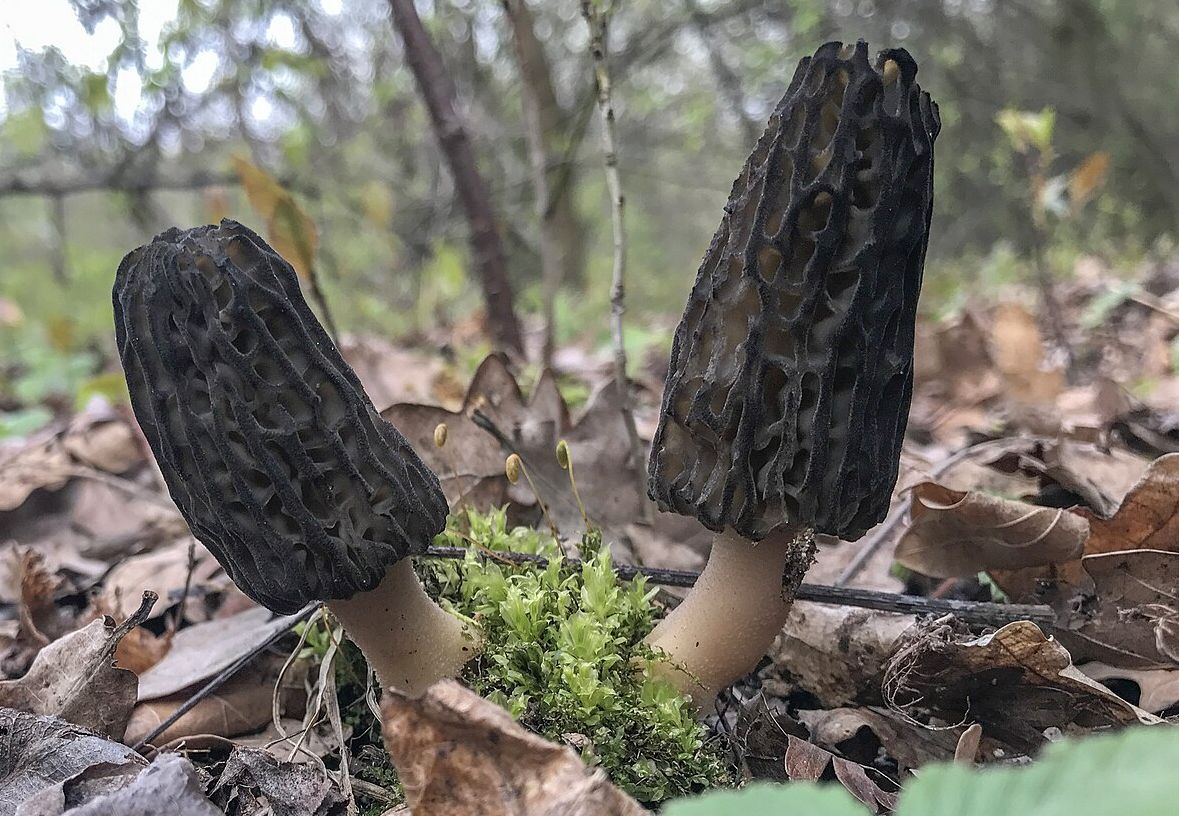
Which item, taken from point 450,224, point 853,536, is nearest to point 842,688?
point 853,536

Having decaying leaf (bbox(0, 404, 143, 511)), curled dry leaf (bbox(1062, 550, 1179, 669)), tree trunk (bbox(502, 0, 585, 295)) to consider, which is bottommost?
decaying leaf (bbox(0, 404, 143, 511))

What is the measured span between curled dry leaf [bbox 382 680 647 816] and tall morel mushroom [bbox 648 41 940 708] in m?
0.69

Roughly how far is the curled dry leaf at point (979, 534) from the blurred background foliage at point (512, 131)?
2.05 meters

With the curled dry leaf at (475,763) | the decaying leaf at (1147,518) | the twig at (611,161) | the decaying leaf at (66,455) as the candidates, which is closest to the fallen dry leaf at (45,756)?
the curled dry leaf at (475,763)

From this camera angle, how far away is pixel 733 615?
6.59 feet

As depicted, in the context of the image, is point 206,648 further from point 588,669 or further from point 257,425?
point 588,669

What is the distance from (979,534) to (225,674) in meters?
1.95

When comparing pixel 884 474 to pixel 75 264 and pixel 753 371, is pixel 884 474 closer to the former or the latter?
pixel 753 371

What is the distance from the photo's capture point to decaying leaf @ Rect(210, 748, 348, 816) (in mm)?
1723

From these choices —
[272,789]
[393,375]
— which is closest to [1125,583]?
[272,789]

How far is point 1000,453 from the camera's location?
2980mm

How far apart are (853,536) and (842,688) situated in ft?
1.43

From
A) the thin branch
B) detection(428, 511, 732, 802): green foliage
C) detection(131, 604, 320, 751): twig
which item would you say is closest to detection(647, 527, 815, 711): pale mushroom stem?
detection(428, 511, 732, 802): green foliage

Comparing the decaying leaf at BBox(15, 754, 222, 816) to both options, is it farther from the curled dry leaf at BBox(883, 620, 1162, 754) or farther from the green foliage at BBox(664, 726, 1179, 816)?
the curled dry leaf at BBox(883, 620, 1162, 754)
